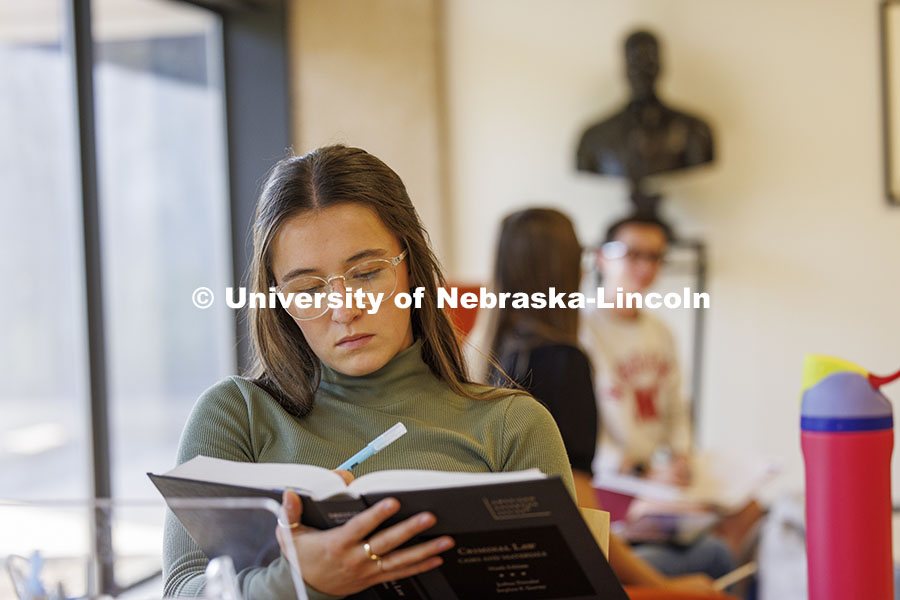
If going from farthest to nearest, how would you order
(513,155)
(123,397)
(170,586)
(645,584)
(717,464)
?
(513,155), (123,397), (717,464), (645,584), (170,586)

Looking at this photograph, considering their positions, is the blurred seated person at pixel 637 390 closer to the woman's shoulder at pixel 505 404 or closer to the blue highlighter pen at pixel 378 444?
the woman's shoulder at pixel 505 404

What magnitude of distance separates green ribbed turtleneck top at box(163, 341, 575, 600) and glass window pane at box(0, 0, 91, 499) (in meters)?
1.73

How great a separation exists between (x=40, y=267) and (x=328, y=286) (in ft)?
6.27

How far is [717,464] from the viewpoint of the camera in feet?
9.88

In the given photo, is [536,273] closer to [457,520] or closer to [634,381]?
[634,381]

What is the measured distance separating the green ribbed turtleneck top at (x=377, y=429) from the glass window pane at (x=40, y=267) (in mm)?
1727

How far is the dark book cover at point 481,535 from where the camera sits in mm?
968

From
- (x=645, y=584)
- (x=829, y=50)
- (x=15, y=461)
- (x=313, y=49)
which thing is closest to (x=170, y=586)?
(x=645, y=584)

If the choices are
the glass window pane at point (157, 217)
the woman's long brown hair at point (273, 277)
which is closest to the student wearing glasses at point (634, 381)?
the glass window pane at point (157, 217)

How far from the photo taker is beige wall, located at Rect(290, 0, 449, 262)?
3.93 m

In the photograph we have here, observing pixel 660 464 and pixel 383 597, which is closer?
pixel 383 597

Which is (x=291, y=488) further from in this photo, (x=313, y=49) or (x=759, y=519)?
(x=313, y=49)

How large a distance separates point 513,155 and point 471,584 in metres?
3.25

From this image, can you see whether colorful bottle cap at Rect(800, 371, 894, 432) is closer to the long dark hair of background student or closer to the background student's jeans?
the long dark hair of background student
